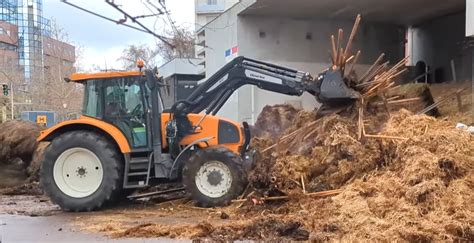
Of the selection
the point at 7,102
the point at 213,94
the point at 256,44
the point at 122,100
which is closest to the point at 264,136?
the point at 213,94

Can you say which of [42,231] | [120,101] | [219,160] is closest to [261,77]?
[219,160]

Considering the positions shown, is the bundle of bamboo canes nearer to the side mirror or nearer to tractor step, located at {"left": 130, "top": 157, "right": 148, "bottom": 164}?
the side mirror

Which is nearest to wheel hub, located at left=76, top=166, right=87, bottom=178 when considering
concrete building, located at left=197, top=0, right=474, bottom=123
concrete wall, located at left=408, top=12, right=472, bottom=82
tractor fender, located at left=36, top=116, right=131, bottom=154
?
tractor fender, located at left=36, top=116, right=131, bottom=154

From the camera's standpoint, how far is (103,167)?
9867 millimetres

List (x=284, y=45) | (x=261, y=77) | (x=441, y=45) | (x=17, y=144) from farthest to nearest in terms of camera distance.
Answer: (x=441, y=45), (x=284, y=45), (x=17, y=144), (x=261, y=77)

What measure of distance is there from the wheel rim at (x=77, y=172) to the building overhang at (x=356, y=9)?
10.3 m

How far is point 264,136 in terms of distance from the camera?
1226 cm

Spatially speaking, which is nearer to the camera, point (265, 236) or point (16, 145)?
point (265, 236)

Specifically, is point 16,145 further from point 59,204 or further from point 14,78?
point 14,78

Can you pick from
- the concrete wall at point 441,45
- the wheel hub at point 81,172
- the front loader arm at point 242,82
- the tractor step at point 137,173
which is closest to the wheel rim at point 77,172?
the wheel hub at point 81,172

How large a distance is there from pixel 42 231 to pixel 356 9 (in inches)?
591

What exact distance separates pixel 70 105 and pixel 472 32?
1517 inches

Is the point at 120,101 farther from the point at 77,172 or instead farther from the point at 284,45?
the point at 284,45

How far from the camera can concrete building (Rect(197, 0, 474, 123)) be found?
65.0 ft
